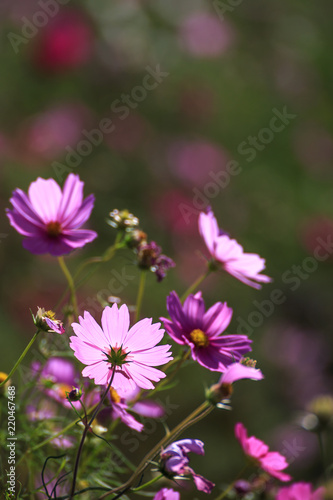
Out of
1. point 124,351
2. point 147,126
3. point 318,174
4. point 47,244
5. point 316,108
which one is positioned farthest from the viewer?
point 316,108

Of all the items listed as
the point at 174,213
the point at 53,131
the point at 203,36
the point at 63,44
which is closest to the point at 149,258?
the point at 174,213

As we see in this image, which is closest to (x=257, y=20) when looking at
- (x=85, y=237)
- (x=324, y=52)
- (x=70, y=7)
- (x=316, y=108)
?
(x=324, y=52)

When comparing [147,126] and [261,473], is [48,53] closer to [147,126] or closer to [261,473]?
[147,126]

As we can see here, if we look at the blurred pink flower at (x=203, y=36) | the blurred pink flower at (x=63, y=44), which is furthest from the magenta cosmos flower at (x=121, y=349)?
the blurred pink flower at (x=203, y=36)

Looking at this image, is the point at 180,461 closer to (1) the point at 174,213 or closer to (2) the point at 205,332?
(2) the point at 205,332

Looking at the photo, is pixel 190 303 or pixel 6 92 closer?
pixel 190 303

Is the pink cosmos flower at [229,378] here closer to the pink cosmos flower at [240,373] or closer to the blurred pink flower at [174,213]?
the pink cosmos flower at [240,373]

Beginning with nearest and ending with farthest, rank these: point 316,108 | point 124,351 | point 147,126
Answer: point 124,351, point 147,126, point 316,108
